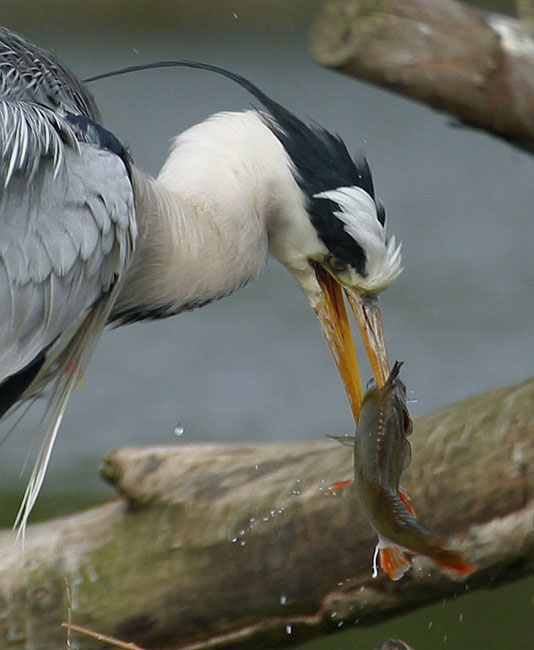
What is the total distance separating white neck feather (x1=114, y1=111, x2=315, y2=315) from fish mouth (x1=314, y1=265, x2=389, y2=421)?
0.23 meters

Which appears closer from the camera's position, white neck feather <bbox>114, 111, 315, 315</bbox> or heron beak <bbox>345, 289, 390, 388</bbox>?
white neck feather <bbox>114, 111, 315, 315</bbox>

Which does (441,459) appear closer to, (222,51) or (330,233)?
(330,233)

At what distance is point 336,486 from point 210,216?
847 millimetres

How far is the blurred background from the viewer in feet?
19.4

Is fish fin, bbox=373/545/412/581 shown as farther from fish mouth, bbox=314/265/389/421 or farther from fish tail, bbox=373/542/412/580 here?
fish mouth, bbox=314/265/389/421

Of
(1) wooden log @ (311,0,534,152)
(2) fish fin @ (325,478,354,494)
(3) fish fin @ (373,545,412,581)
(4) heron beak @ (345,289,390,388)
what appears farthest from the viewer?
(4) heron beak @ (345,289,390,388)

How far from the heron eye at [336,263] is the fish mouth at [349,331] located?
0.23 ft

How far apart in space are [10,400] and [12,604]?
0.57m

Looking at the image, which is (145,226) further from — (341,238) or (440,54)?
(440,54)

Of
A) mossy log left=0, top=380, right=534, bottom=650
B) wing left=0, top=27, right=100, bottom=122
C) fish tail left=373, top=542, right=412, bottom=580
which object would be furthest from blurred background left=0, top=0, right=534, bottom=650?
wing left=0, top=27, right=100, bottom=122

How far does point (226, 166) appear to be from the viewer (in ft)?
11.3

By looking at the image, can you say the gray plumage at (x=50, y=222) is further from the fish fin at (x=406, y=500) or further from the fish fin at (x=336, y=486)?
the fish fin at (x=406, y=500)

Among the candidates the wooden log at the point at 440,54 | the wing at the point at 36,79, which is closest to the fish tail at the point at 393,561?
the wooden log at the point at 440,54

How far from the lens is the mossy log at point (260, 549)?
3.10 m
